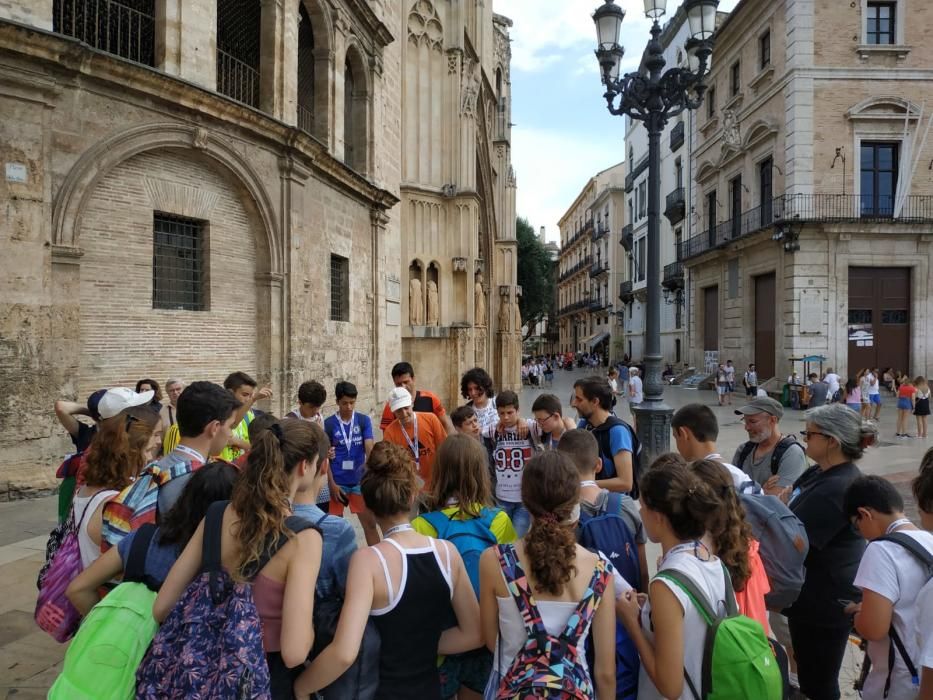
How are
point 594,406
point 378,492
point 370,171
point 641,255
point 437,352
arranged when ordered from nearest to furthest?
point 378,492 → point 594,406 → point 370,171 → point 437,352 → point 641,255

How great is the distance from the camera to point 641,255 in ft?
143

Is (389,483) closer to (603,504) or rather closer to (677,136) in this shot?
(603,504)

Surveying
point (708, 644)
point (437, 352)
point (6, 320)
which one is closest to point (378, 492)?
point (708, 644)

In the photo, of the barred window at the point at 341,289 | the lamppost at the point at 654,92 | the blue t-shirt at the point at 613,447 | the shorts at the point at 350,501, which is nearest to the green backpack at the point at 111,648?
the blue t-shirt at the point at 613,447

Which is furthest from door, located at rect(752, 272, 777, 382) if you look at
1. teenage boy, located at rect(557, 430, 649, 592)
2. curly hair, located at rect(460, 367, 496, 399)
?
teenage boy, located at rect(557, 430, 649, 592)

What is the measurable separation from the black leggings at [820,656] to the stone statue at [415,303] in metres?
15.7

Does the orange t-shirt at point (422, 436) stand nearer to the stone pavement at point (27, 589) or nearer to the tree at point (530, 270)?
the stone pavement at point (27, 589)

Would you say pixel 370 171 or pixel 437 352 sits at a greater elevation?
pixel 370 171

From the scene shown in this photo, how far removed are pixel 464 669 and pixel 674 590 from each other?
1.01 m

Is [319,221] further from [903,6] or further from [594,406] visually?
[903,6]

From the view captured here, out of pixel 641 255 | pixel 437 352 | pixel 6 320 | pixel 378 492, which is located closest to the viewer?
pixel 378 492

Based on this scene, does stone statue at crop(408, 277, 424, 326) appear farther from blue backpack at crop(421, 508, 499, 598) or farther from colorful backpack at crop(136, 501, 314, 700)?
colorful backpack at crop(136, 501, 314, 700)

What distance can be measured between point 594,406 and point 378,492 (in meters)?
2.24

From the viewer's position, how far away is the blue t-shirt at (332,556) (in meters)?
2.22
